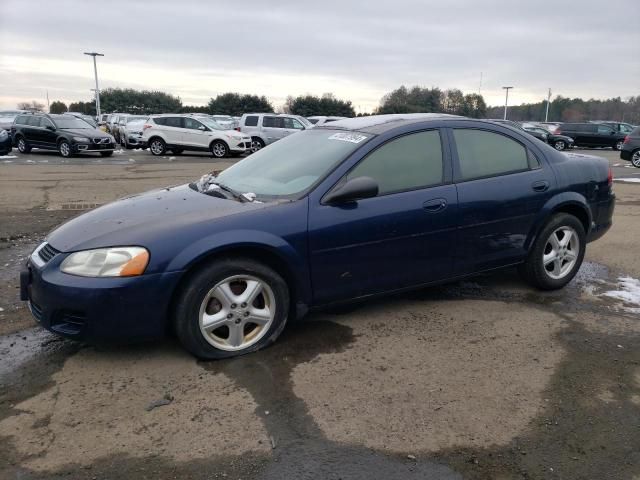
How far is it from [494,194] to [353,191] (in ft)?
4.36

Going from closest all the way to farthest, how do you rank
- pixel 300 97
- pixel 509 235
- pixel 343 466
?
pixel 343 466
pixel 509 235
pixel 300 97

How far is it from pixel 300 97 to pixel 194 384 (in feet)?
199

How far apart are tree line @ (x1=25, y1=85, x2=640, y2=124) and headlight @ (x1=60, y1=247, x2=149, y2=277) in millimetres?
44364

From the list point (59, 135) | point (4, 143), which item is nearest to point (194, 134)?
point (59, 135)

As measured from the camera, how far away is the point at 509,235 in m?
4.43

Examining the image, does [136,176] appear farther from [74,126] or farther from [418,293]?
[418,293]

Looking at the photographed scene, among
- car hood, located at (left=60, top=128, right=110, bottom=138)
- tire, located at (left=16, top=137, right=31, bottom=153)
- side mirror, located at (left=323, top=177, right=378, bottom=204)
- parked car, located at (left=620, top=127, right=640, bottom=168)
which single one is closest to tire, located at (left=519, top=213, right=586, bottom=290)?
side mirror, located at (left=323, top=177, right=378, bottom=204)

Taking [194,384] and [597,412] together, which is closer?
[597,412]

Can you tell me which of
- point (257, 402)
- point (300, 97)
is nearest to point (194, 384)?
point (257, 402)

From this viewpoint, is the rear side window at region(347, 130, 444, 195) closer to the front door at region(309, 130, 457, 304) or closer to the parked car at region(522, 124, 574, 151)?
the front door at region(309, 130, 457, 304)

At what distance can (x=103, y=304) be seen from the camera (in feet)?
10.4

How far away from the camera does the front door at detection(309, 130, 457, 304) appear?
368cm

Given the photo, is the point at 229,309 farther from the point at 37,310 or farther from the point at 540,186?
the point at 540,186

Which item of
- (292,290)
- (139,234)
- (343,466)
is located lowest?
(343,466)
